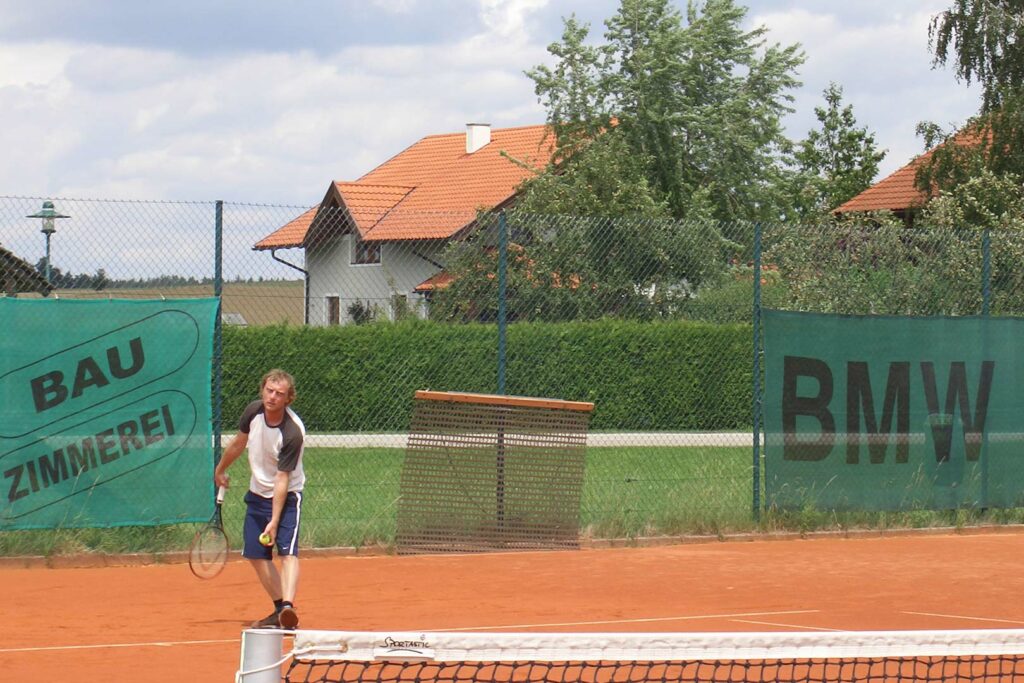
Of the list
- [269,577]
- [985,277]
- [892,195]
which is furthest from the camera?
[892,195]

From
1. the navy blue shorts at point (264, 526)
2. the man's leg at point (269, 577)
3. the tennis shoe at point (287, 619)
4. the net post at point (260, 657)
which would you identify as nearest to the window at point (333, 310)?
the navy blue shorts at point (264, 526)

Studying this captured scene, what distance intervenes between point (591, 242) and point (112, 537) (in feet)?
22.1

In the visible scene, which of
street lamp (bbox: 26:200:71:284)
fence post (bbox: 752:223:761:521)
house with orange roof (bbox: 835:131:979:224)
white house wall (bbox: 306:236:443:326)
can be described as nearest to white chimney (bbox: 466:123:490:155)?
house with orange roof (bbox: 835:131:979:224)

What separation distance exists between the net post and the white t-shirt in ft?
15.2

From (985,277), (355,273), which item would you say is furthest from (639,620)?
(355,273)

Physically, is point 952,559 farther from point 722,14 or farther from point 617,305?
point 722,14

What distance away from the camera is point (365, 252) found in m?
22.0

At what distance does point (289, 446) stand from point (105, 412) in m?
3.06

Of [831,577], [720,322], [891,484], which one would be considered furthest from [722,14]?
Answer: [831,577]

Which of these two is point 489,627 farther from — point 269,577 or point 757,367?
point 757,367

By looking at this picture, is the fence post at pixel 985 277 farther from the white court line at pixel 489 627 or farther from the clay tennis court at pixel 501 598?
the white court line at pixel 489 627

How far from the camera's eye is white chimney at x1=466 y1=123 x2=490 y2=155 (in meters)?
44.8

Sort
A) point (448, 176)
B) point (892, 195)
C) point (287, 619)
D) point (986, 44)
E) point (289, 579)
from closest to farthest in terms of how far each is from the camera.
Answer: point (287, 619) < point (289, 579) < point (986, 44) < point (892, 195) < point (448, 176)

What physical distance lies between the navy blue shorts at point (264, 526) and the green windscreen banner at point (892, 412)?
5516 mm
